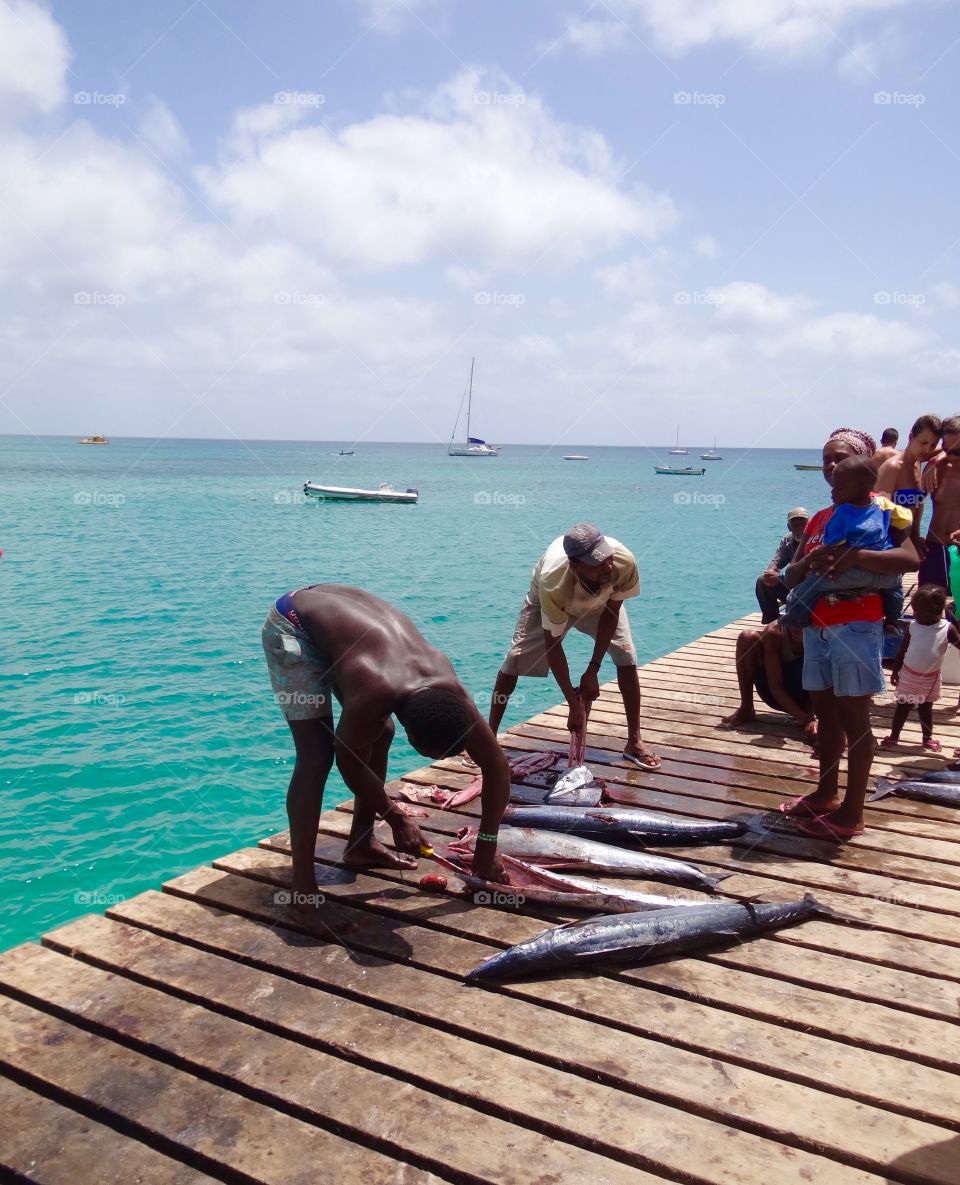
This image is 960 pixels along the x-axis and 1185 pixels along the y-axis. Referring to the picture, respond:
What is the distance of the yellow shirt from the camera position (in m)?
5.85

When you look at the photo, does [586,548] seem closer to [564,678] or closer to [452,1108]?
[564,678]

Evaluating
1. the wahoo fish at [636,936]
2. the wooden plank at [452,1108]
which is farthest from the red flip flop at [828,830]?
the wooden plank at [452,1108]

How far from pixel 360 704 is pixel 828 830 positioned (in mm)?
2940

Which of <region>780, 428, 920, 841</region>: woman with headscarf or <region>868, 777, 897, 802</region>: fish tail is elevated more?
<region>780, 428, 920, 841</region>: woman with headscarf

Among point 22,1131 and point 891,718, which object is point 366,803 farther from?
point 891,718

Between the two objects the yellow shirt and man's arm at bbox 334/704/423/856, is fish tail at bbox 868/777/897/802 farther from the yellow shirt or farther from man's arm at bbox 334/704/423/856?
man's arm at bbox 334/704/423/856

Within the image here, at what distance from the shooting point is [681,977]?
11.9 ft

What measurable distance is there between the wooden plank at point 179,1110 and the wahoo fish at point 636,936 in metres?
0.99

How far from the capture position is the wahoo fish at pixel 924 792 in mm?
5602

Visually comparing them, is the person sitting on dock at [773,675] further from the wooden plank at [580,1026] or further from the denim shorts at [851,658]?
the wooden plank at [580,1026]

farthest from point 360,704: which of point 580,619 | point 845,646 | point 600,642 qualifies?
point 580,619

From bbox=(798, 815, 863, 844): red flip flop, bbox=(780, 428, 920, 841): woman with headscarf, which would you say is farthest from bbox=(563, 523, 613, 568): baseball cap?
bbox=(798, 815, 863, 844): red flip flop

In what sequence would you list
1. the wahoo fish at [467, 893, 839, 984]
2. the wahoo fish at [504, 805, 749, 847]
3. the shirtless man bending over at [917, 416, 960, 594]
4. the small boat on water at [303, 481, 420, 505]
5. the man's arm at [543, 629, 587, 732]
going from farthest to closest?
the small boat on water at [303, 481, 420, 505]
the shirtless man bending over at [917, 416, 960, 594]
the man's arm at [543, 629, 587, 732]
the wahoo fish at [504, 805, 749, 847]
the wahoo fish at [467, 893, 839, 984]

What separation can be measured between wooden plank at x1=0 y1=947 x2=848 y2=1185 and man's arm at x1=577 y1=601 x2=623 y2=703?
3004 mm
